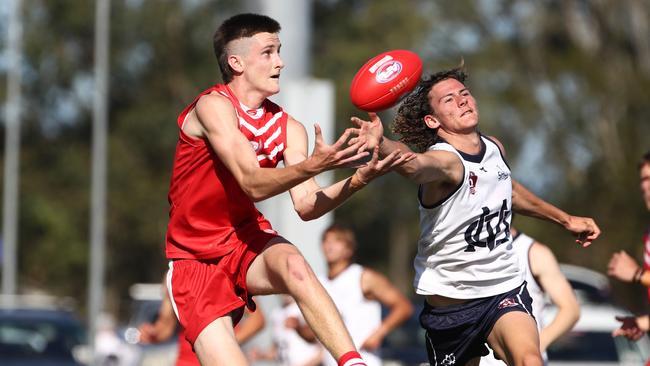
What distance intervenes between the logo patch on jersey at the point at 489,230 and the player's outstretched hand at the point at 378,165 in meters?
1.09

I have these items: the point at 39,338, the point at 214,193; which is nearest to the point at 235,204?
the point at 214,193

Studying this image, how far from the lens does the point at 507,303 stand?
7.45 metres

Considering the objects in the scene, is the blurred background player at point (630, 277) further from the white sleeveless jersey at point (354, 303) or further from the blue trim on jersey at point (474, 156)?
the white sleeveless jersey at point (354, 303)

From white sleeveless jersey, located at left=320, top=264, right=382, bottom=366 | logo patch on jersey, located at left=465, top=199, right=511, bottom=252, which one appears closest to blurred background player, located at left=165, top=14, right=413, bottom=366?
logo patch on jersey, located at left=465, top=199, right=511, bottom=252

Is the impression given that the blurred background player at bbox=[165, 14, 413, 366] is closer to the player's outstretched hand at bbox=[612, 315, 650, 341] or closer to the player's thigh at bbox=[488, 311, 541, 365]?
the player's thigh at bbox=[488, 311, 541, 365]

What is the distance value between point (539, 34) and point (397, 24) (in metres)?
5.89

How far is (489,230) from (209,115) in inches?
67.8

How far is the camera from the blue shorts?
294 inches

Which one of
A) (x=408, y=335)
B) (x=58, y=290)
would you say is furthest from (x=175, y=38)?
(x=408, y=335)

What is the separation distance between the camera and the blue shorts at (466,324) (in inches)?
294

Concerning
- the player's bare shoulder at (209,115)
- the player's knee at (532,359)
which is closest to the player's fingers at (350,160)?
the player's bare shoulder at (209,115)

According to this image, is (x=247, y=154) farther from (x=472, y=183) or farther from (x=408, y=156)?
(x=472, y=183)

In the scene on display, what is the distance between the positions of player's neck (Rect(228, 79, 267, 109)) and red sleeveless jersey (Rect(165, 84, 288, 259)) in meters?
0.04

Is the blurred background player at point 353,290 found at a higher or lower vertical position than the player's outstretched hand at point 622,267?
lower
